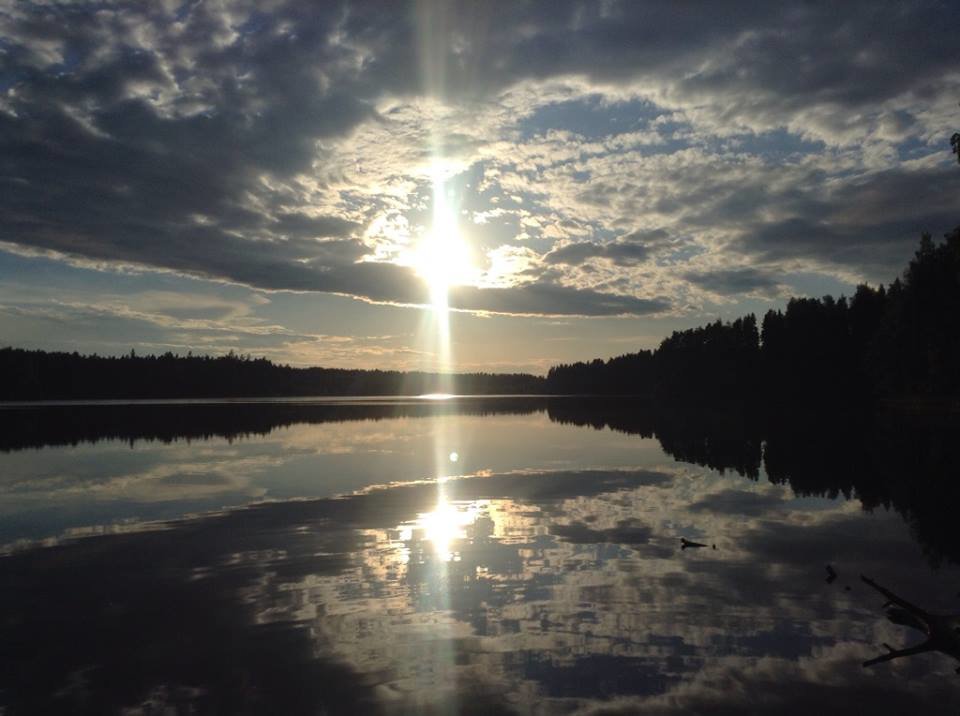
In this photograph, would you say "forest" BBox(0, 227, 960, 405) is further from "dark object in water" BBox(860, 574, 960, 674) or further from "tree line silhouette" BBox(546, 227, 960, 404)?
"dark object in water" BBox(860, 574, 960, 674)

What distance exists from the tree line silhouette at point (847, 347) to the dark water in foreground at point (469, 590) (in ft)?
54.7

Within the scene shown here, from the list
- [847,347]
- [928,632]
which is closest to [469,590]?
[928,632]

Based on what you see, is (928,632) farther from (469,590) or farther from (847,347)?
(847,347)

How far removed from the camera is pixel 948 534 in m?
23.9

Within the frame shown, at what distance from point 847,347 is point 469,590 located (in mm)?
128385

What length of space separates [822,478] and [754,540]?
57.5 ft

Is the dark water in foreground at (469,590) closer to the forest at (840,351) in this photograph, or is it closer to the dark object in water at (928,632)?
the dark object in water at (928,632)

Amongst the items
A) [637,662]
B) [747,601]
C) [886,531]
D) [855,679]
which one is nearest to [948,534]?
[886,531]

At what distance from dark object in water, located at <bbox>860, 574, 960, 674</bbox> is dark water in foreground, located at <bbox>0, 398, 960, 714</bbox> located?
0.20 m

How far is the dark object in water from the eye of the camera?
42.3 ft

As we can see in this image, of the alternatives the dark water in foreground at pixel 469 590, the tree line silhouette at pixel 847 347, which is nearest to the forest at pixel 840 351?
the tree line silhouette at pixel 847 347

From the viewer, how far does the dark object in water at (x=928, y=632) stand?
12905mm

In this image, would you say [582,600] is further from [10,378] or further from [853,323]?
[10,378]

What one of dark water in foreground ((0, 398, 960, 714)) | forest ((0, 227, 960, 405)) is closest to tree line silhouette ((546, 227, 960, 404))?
forest ((0, 227, 960, 405))
